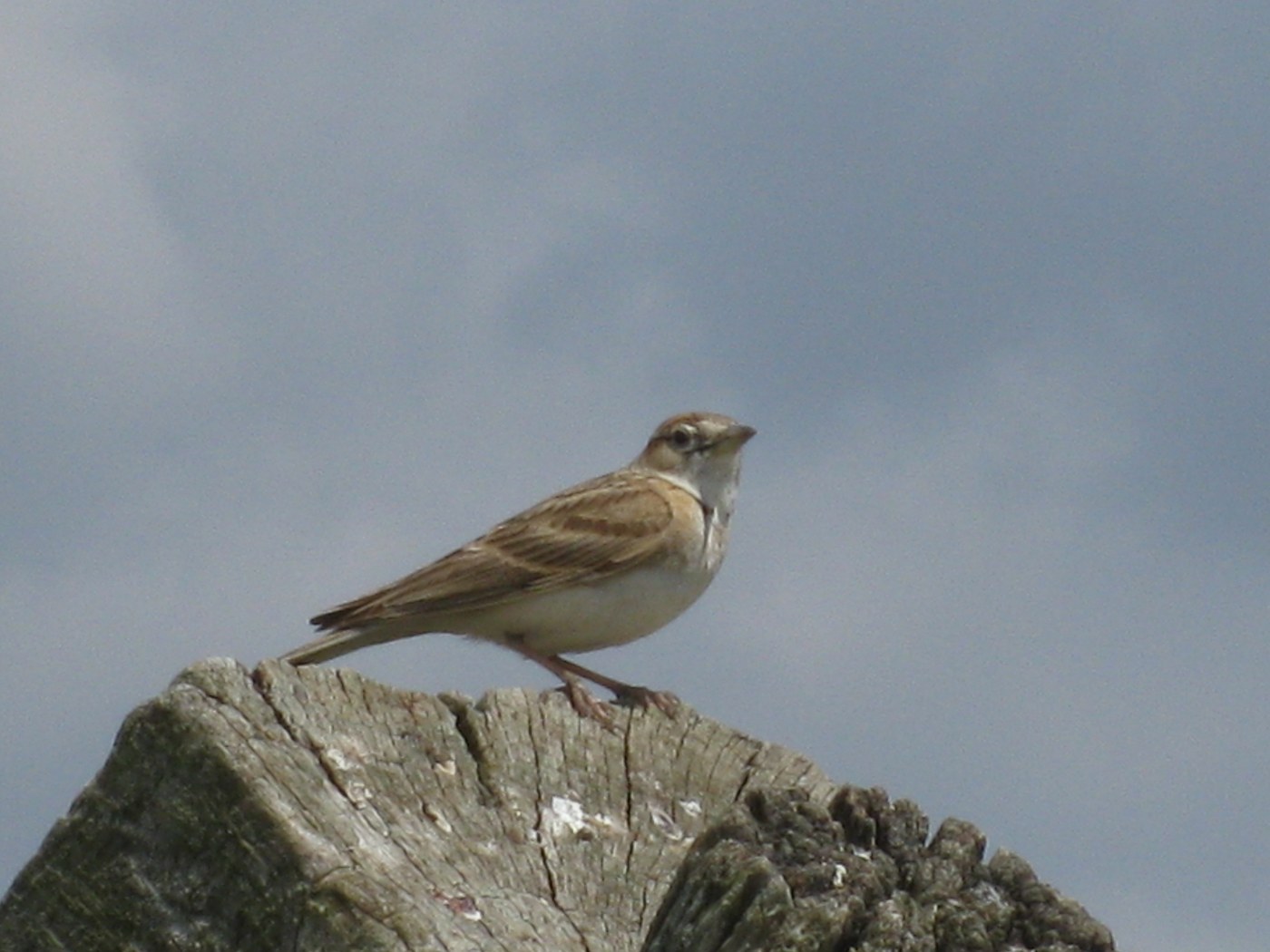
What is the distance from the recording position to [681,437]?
1336cm

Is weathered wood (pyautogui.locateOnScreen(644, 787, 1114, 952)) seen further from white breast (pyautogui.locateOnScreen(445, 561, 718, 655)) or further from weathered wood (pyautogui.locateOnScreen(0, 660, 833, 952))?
white breast (pyautogui.locateOnScreen(445, 561, 718, 655))

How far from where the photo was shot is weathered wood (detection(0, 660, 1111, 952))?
460 cm

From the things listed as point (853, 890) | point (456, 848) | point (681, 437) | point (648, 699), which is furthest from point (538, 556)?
point (853, 890)

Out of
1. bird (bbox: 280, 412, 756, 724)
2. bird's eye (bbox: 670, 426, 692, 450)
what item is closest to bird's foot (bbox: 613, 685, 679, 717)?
bird (bbox: 280, 412, 756, 724)

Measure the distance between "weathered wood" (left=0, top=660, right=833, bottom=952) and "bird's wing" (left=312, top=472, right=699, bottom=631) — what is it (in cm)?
515

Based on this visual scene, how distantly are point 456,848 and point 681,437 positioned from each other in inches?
316

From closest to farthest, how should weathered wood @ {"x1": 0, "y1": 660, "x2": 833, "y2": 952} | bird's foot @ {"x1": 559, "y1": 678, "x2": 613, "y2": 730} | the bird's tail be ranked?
weathered wood @ {"x1": 0, "y1": 660, "x2": 833, "y2": 952}
bird's foot @ {"x1": 559, "y1": 678, "x2": 613, "y2": 730}
the bird's tail

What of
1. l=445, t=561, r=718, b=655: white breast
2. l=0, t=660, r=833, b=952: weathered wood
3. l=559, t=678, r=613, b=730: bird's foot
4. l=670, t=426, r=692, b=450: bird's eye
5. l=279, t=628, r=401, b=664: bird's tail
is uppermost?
l=670, t=426, r=692, b=450: bird's eye

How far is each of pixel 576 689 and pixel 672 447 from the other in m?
6.33

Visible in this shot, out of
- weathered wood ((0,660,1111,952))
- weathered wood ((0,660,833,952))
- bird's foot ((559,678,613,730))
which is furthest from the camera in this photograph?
bird's foot ((559,678,613,730))

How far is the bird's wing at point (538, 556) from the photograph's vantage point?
11148 millimetres

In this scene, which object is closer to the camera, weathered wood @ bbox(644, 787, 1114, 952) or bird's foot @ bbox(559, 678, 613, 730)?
weathered wood @ bbox(644, 787, 1114, 952)

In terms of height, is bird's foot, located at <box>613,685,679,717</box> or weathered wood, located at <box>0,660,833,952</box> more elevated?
A: bird's foot, located at <box>613,685,679,717</box>

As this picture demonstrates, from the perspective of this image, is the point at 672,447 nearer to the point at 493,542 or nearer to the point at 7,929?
A: the point at 493,542
